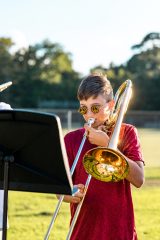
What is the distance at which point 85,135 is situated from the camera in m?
3.32

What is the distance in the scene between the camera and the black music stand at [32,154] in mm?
2779

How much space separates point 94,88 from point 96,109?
0.42 ft

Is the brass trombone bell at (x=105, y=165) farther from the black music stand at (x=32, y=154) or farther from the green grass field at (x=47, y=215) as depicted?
the green grass field at (x=47, y=215)

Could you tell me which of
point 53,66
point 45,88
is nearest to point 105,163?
point 45,88

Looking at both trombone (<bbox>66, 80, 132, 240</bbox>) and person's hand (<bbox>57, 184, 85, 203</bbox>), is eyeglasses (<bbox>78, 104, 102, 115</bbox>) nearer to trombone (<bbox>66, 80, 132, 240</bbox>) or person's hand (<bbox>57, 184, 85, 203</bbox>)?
trombone (<bbox>66, 80, 132, 240</bbox>)

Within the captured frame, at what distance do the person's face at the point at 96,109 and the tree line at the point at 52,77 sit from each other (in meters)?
52.7

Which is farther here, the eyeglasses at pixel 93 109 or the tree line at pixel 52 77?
the tree line at pixel 52 77

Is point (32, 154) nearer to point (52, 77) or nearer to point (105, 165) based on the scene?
point (105, 165)

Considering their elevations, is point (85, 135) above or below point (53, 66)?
above

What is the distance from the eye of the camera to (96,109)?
3.25m

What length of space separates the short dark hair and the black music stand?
21.4 inches

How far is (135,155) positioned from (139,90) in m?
55.6

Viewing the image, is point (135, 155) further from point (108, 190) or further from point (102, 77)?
point (102, 77)

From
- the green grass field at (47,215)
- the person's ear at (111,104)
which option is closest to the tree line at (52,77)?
the green grass field at (47,215)
